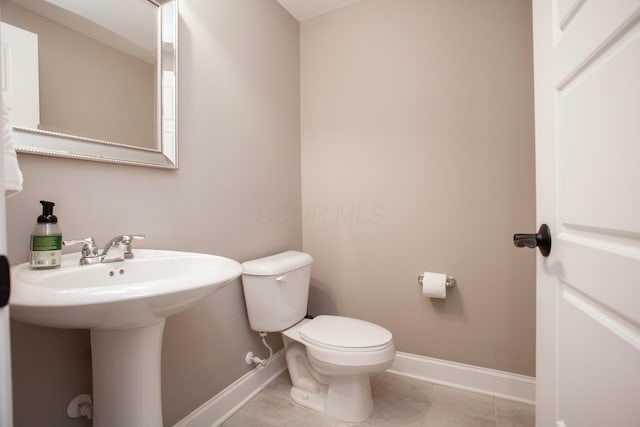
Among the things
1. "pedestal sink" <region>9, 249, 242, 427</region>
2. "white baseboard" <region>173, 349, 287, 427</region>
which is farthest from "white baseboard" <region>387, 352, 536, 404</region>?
"pedestal sink" <region>9, 249, 242, 427</region>

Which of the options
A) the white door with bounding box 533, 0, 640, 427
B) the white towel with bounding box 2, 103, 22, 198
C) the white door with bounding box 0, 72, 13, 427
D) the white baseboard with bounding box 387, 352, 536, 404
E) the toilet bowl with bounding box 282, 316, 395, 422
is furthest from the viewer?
the white baseboard with bounding box 387, 352, 536, 404

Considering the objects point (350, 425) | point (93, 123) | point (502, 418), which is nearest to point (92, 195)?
point (93, 123)

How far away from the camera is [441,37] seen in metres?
1.71

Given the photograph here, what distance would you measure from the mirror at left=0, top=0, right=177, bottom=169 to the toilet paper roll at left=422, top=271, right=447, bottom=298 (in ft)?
4.68

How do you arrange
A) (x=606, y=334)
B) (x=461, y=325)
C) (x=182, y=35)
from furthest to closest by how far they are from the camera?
(x=461, y=325)
(x=182, y=35)
(x=606, y=334)

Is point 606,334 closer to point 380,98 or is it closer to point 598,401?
point 598,401

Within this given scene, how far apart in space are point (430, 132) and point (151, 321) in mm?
1662

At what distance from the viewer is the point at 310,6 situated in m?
1.97

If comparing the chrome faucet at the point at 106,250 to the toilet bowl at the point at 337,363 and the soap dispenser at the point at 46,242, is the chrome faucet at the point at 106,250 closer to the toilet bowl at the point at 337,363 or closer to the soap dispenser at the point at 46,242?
the soap dispenser at the point at 46,242

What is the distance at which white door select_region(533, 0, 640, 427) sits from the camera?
45 centimetres

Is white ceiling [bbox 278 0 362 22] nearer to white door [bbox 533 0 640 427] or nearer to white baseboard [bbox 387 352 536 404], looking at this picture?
white door [bbox 533 0 640 427]

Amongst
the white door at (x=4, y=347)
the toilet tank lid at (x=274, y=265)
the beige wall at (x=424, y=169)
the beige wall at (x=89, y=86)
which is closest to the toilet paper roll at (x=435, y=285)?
the beige wall at (x=424, y=169)

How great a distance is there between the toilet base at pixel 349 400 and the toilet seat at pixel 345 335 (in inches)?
8.1

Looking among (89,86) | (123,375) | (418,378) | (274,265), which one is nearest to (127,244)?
(123,375)
